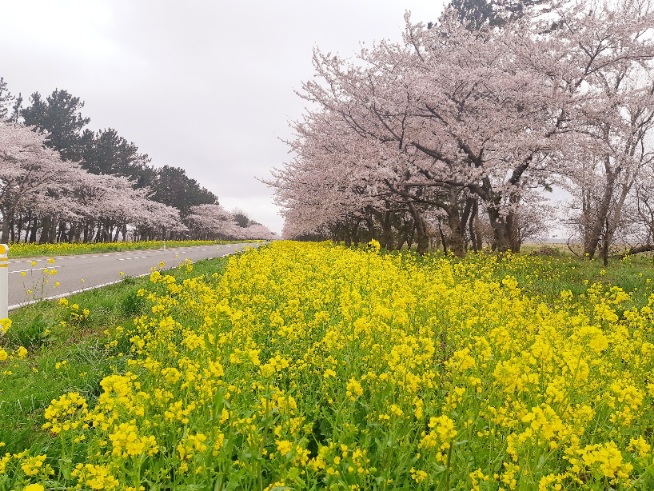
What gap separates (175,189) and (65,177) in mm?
34841

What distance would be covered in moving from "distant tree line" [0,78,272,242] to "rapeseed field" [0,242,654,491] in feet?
112

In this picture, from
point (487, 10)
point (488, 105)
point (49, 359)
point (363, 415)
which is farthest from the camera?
point (487, 10)

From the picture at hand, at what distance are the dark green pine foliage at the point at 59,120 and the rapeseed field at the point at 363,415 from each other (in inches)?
1829

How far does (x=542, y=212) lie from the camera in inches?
926

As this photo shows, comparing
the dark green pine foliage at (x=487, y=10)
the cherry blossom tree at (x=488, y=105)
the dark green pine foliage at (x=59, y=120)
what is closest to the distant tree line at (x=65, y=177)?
the dark green pine foliage at (x=59, y=120)

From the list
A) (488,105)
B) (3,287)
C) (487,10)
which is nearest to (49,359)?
(3,287)

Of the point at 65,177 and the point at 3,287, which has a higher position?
the point at 65,177

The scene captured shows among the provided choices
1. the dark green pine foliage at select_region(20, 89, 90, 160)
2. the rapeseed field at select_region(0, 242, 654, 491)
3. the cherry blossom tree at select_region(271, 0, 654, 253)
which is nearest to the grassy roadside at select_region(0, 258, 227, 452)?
the rapeseed field at select_region(0, 242, 654, 491)

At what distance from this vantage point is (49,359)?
4.93 m

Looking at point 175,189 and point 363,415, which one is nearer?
point 363,415

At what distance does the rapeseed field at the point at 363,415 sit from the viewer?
2262mm

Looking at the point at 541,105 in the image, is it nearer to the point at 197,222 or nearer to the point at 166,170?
the point at 166,170

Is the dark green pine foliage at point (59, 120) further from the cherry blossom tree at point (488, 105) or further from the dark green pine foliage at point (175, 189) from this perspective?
the cherry blossom tree at point (488, 105)

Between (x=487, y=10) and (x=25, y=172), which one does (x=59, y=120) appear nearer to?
(x=25, y=172)
